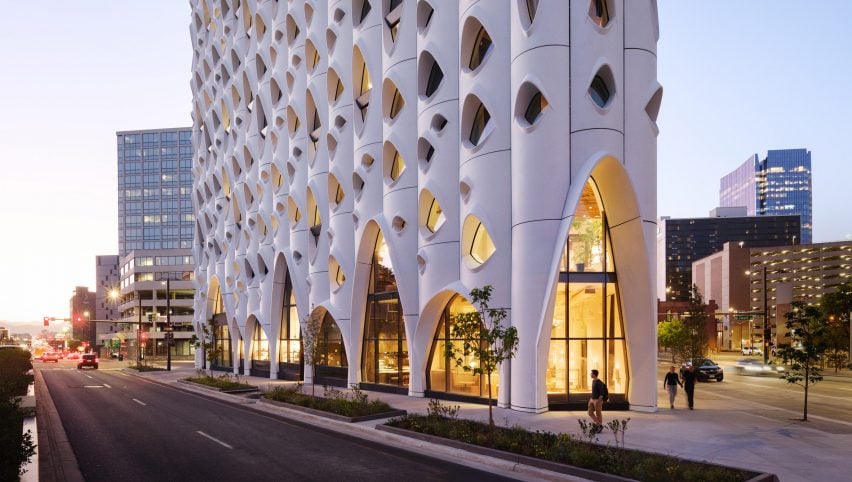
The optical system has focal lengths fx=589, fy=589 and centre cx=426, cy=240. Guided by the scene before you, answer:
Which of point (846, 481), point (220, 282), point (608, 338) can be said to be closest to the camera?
point (846, 481)

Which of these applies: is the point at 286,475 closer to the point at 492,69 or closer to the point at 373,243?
the point at 492,69

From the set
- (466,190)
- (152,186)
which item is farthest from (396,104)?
(152,186)

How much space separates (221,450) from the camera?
16.5 meters

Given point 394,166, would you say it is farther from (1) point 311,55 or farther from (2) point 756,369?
(2) point 756,369

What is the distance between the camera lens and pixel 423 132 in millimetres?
29297

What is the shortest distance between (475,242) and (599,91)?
27.0 feet

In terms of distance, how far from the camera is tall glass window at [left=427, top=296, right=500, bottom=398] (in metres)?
26.3

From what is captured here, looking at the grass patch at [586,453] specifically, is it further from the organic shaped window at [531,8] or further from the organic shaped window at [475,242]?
the organic shaped window at [531,8]

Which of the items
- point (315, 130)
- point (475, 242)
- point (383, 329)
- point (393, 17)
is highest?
point (393, 17)

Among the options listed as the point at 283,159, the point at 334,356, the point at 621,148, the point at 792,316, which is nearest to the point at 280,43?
the point at 283,159

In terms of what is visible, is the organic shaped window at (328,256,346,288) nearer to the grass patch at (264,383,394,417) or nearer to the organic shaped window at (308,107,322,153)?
the organic shaped window at (308,107,322,153)

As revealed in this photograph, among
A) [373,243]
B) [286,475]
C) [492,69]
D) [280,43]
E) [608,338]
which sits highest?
[280,43]

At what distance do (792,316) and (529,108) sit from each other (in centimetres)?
1291

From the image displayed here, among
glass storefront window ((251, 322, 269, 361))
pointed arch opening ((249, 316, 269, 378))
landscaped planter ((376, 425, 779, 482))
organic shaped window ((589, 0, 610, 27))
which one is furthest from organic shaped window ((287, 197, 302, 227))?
landscaped planter ((376, 425, 779, 482))
